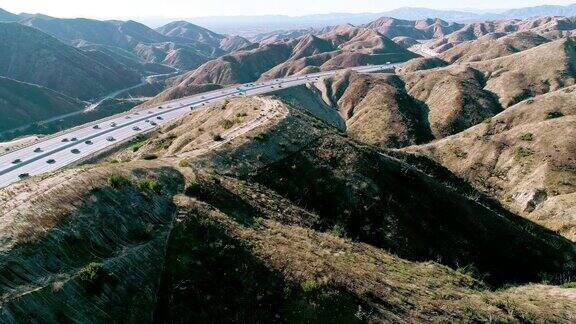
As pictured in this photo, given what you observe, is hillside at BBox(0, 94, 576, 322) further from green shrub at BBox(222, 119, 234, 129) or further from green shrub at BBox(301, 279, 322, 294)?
green shrub at BBox(222, 119, 234, 129)

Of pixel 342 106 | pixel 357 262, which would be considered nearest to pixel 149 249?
pixel 357 262

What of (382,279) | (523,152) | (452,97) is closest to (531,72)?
(452,97)

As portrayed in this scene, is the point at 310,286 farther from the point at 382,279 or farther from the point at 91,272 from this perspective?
the point at 91,272

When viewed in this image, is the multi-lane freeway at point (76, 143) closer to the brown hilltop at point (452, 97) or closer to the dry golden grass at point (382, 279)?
the dry golden grass at point (382, 279)

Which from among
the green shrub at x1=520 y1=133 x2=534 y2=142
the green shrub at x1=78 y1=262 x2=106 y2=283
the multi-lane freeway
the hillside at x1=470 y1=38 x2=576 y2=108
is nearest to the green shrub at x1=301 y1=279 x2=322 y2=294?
the green shrub at x1=78 y1=262 x2=106 y2=283

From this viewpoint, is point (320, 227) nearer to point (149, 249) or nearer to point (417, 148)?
point (149, 249)

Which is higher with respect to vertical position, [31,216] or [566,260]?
[31,216]
